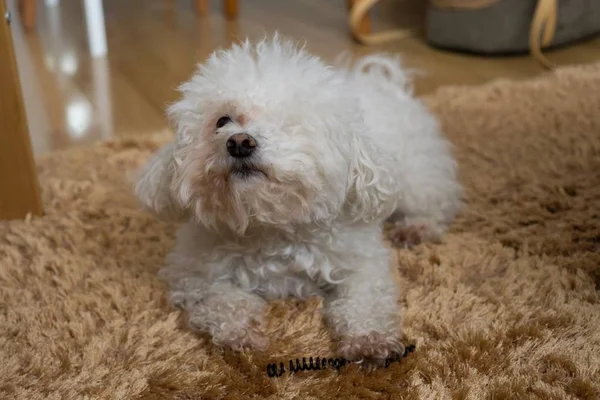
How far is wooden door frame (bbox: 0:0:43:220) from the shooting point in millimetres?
1547

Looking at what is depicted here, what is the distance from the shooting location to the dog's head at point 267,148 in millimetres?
1110

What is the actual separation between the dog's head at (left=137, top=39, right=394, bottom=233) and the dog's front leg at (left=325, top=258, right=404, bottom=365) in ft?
0.40

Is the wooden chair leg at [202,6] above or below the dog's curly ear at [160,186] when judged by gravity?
below

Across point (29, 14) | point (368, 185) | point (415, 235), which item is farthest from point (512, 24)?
point (29, 14)

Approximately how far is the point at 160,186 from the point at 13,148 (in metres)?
0.53

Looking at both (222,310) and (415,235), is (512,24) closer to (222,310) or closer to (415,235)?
(415,235)

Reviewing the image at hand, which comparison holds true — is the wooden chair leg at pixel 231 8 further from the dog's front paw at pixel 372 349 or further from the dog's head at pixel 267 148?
the dog's front paw at pixel 372 349

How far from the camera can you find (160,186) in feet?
4.11

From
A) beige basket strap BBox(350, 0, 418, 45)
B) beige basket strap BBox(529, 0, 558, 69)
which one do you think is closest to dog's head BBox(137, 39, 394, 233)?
beige basket strap BBox(529, 0, 558, 69)

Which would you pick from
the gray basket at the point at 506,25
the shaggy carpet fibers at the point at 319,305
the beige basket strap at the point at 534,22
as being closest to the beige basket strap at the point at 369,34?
the beige basket strap at the point at 534,22

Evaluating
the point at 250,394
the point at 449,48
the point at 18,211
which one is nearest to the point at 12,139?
the point at 18,211

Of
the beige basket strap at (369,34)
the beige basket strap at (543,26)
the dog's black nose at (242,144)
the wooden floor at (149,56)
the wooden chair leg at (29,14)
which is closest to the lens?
the dog's black nose at (242,144)

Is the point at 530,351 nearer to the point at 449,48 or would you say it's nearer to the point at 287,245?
the point at 287,245

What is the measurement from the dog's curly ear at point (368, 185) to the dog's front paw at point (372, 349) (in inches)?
8.0
